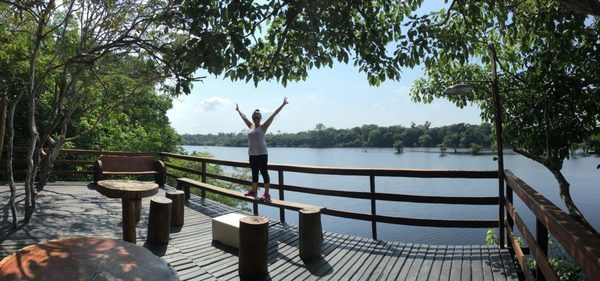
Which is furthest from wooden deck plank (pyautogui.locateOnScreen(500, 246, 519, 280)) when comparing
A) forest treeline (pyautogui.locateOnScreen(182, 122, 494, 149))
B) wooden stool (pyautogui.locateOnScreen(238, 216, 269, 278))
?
forest treeline (pyautogui.locateOnScreen(182, 122, 494, 149))

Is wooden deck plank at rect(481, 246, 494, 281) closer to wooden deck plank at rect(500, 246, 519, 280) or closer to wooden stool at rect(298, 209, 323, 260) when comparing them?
wooden deck plank at rect(500, 246, 519, 280)

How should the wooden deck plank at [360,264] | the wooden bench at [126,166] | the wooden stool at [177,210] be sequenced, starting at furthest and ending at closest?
the wooden bench at [126,166]
the wooden stool at [177,210]
the wooden deck plank at [360,264]

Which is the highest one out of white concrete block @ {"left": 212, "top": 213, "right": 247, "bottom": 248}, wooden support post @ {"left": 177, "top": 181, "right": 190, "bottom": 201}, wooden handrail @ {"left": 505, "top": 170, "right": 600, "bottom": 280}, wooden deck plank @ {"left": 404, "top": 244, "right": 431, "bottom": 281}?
wooden handrail @ {"left": 505, "top": 170, "right": 600, "bottom": 280}

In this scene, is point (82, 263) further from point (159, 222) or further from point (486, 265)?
point (486, 265)

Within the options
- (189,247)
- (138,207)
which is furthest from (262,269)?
(138,207)

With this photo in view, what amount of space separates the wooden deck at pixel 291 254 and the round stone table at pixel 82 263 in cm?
160

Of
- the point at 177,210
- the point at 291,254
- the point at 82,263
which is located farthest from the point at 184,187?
the point at 82,263

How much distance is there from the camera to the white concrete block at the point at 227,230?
457 cm

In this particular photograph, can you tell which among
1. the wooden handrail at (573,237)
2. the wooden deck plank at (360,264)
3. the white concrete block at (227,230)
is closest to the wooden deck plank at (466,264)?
the wooden deck plank at (360,264)

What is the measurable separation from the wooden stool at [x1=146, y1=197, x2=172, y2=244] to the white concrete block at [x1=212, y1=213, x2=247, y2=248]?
0.60 metres

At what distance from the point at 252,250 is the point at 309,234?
0.78 meters

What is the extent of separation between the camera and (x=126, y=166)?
8656mm

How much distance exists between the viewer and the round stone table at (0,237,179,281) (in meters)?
1.83

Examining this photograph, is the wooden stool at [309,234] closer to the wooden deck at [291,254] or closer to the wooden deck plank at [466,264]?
the wooden deck at [291,254]
